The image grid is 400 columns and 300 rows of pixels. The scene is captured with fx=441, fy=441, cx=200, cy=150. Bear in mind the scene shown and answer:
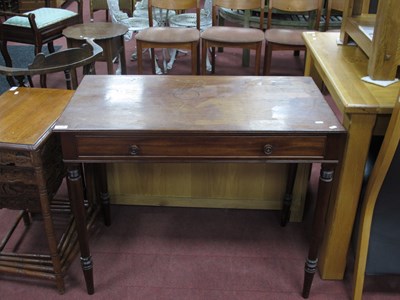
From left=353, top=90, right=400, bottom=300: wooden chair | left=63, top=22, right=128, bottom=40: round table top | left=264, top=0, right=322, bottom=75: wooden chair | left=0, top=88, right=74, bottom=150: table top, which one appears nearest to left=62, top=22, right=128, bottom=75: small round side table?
left=63, top=22, right=128, bottom=40: round table top

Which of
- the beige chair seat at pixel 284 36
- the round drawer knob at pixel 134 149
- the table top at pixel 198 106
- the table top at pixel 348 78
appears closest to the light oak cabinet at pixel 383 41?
the table top at pixel 348 78

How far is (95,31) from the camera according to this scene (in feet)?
11.4

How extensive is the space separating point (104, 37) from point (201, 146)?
2231 millimetres

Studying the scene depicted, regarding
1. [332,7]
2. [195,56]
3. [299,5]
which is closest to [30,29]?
[195,56]

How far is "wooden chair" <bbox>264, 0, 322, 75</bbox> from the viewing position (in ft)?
11.1

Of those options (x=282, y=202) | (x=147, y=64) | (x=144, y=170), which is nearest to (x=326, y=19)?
(x=147, y=64)

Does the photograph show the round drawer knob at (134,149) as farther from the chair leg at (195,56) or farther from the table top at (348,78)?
the chair leg at (195,56)

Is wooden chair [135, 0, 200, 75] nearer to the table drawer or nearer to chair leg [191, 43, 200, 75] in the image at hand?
chair leg [191, 43, 200, 75]

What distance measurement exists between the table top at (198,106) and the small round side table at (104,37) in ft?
5.54

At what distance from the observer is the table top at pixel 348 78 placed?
139 centimetres

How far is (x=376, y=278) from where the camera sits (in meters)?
1.78

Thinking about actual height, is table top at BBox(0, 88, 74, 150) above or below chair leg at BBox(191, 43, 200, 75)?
above

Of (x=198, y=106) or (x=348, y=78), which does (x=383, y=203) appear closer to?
(x=348, y=78)

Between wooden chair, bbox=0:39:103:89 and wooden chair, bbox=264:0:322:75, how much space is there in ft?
5.84
